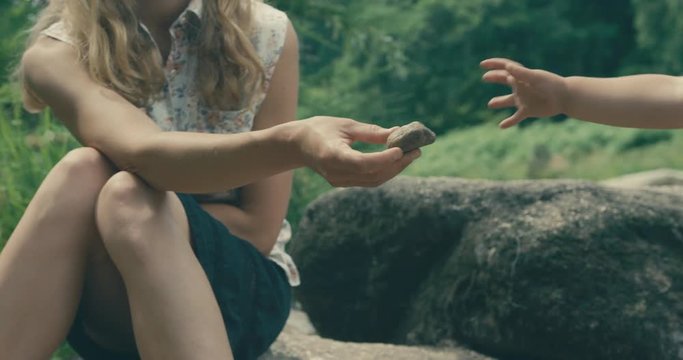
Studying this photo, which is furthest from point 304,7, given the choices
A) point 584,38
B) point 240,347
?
point 584,38

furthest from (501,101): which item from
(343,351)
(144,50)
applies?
(343,351)

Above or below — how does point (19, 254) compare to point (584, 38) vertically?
above

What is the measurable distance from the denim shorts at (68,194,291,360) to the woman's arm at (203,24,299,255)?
2.6 inches

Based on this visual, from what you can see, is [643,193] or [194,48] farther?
[643,193]

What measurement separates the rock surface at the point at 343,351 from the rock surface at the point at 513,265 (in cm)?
8

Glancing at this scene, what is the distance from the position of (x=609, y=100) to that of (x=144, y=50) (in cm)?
105

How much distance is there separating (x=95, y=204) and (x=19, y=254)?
18 centimetres

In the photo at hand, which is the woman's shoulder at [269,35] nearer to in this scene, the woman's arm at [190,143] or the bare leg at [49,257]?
the woman's arm at [190,143]

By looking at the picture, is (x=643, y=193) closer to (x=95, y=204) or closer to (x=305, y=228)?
(x=305, y=228)

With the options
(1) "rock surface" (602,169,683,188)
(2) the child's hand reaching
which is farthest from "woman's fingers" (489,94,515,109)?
(1) "rock surface" (602,169,683,188)

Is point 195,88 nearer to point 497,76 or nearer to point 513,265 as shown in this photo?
point 497,76

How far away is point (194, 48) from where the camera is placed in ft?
10.2

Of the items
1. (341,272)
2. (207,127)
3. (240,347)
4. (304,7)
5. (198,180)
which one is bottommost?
(304,7)

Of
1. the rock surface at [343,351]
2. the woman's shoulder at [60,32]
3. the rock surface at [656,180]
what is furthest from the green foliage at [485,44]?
the woman's shoulder at [60,32]
